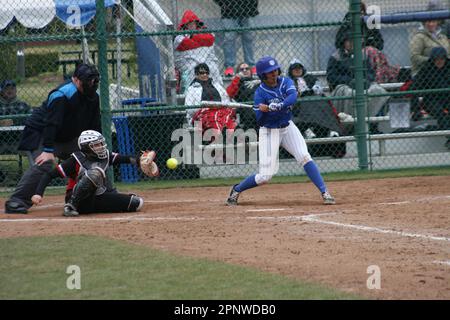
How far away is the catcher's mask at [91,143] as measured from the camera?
923cm

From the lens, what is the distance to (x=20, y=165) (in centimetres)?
1261

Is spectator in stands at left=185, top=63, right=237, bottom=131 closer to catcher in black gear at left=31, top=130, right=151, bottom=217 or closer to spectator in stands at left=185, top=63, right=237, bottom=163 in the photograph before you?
spectator in stands at left=185, top=63, right=237, bottom=163

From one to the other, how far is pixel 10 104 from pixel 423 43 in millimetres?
6017

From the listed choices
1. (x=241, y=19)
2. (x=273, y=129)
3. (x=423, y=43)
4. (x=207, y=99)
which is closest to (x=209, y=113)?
(x=207, y=99)

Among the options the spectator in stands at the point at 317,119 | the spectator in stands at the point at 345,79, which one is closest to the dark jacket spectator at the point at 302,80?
the spectator in stands at the point at 317,119

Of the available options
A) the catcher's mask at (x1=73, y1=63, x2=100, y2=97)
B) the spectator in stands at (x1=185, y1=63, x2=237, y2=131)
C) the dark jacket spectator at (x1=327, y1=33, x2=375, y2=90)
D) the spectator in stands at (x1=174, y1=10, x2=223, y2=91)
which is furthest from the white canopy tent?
the catcher's mask at (x1=73, y1=63, x2=100, y2=97)

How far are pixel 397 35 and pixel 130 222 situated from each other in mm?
7238

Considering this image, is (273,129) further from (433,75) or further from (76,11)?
(433,75)

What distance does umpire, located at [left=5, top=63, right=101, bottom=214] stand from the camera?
9539 mm

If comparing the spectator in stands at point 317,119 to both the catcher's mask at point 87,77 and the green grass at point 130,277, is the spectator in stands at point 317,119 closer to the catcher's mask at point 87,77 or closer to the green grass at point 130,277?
the catcher's mask at point 87,77

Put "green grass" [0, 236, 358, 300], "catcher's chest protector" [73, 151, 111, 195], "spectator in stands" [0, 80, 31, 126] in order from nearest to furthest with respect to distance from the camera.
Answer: "green grass" [0, 236, 358, 300] → "catcher's chest protector" [73, 151, 111, 195] → "spectator in stands" [0, 80, 31, 126]

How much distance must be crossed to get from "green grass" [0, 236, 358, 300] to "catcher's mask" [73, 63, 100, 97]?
8.97ft

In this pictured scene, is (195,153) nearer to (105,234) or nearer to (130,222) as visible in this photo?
(130,222)

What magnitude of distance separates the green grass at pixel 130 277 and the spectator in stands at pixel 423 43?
733 cm
